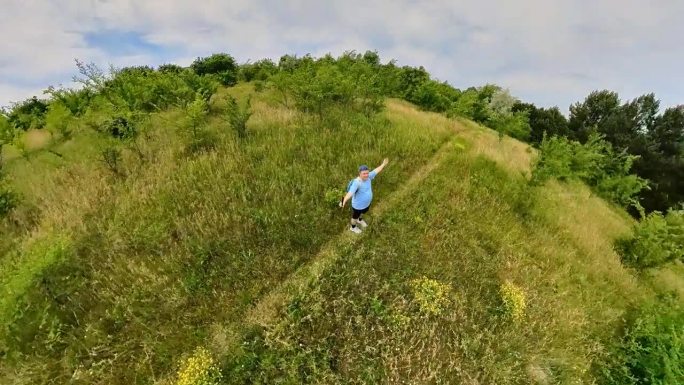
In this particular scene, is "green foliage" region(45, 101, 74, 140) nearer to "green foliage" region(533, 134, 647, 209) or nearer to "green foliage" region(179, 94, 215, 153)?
"green foliage" region(179, 94, 215, 153)

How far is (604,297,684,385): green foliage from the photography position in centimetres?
825

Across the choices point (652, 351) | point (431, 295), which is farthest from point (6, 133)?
point (652, 351)

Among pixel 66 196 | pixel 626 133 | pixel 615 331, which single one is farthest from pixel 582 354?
pixel 626 133

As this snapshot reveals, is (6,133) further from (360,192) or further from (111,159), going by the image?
(360,192)

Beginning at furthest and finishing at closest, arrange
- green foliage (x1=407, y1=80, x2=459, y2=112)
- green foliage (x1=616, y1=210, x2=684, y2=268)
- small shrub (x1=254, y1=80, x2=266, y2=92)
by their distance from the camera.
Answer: green foliage (x1=407, y1=80, x2=459, y2=112)
small shrub (x1=254, y1=80, x2=266, y2=92)
green foliage (x1=616, y1=210, x2=684, y2=268)

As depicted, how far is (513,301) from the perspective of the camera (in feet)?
29.4

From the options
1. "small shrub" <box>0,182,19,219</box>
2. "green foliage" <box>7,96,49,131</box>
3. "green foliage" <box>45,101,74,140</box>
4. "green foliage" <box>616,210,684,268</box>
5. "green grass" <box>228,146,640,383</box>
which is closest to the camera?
"green grass" <box>228,146,640,383</box>

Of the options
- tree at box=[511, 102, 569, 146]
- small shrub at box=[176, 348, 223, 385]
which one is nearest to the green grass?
small shrub at box=[176, 348, 223, 385]

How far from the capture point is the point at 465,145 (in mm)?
15742

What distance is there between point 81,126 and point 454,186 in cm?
1313

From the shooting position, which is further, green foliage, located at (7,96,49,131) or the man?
green foliage, located at (7,96,49,131)

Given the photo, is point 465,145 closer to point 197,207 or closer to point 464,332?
point 464,332

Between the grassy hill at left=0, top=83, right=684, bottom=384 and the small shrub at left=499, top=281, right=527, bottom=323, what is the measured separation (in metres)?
0.05

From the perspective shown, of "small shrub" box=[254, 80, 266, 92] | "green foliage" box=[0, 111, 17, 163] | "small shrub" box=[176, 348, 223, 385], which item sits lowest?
→ "small shrub" box=[176, 348, 223, 385]
